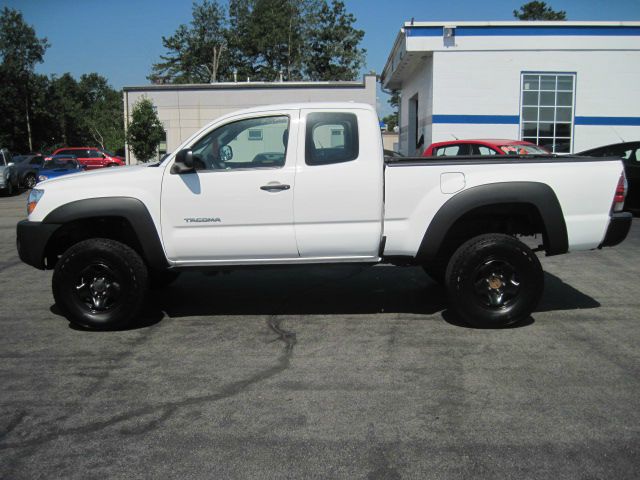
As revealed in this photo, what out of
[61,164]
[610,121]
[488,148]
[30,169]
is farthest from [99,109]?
[488,148]

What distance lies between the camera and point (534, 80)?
20.7m

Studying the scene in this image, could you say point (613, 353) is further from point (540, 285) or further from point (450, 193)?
point (450, 193)

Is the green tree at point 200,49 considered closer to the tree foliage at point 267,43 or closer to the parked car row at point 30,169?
the tree foliage at point 267,43

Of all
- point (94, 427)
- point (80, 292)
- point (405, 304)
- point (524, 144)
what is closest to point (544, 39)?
point (524, 144)

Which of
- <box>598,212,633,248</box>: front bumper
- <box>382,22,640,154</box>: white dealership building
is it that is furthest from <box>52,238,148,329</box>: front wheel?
<box>382,22,640,154</box>: white dealership building

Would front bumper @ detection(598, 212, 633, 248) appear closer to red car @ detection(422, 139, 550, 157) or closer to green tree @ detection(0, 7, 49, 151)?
red car @ detection(422, 139, 550, 157)

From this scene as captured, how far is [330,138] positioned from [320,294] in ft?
6.86

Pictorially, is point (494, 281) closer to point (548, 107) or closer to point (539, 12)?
point (548, 107)

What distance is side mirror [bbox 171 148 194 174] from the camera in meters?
5.58

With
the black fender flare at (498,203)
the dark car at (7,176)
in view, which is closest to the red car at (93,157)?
the dark car at (7,176)

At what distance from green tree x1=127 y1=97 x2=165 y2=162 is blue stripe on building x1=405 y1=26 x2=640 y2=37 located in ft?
59.6

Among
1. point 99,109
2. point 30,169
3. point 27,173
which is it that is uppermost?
point 99,109

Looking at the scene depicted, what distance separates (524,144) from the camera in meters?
13.4

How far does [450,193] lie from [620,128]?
17581 mm
